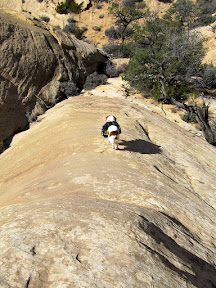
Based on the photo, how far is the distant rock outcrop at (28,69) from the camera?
12.4 meters

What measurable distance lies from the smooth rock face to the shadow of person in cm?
6

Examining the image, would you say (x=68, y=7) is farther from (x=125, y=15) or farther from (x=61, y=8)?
(x=125, y=15)

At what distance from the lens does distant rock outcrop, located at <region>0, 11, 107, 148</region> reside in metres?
12.4

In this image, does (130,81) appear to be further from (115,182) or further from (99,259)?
(99,259)

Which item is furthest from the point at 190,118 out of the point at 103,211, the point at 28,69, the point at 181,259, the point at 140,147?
the point at 181,259

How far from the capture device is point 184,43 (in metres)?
18.9

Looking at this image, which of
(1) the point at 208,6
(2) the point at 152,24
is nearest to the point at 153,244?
(2) the point at 152,24

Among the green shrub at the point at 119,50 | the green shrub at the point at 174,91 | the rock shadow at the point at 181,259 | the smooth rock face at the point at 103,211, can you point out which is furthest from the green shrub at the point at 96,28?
the rock shadow at the point at 181,259

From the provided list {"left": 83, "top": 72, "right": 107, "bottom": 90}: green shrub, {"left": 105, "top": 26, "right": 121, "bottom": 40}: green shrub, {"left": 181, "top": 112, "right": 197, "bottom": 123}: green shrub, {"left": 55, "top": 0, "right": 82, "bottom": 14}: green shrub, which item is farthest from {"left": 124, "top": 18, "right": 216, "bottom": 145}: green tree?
{"left": 55, "top": 0, "right": 82, "bottom": 14}: green shrub

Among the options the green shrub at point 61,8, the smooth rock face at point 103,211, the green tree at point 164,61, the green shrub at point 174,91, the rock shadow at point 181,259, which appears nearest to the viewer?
the smooth rock face at point 103,211

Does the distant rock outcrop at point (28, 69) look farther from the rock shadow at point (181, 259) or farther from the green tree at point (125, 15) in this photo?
the green tree at point (125, 15)

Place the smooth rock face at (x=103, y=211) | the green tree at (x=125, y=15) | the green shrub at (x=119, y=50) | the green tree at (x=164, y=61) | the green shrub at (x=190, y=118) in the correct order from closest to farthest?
the smooth rock face at (x=103, y=211) → the green shrub at (x=190, y=118) → the green tree at (x=164, y=61) → the green shrub at (x=119, y=50) → the green tree at (x=125, y=15)

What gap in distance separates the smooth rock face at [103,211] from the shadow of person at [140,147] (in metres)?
0.06

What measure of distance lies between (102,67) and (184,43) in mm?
7773
